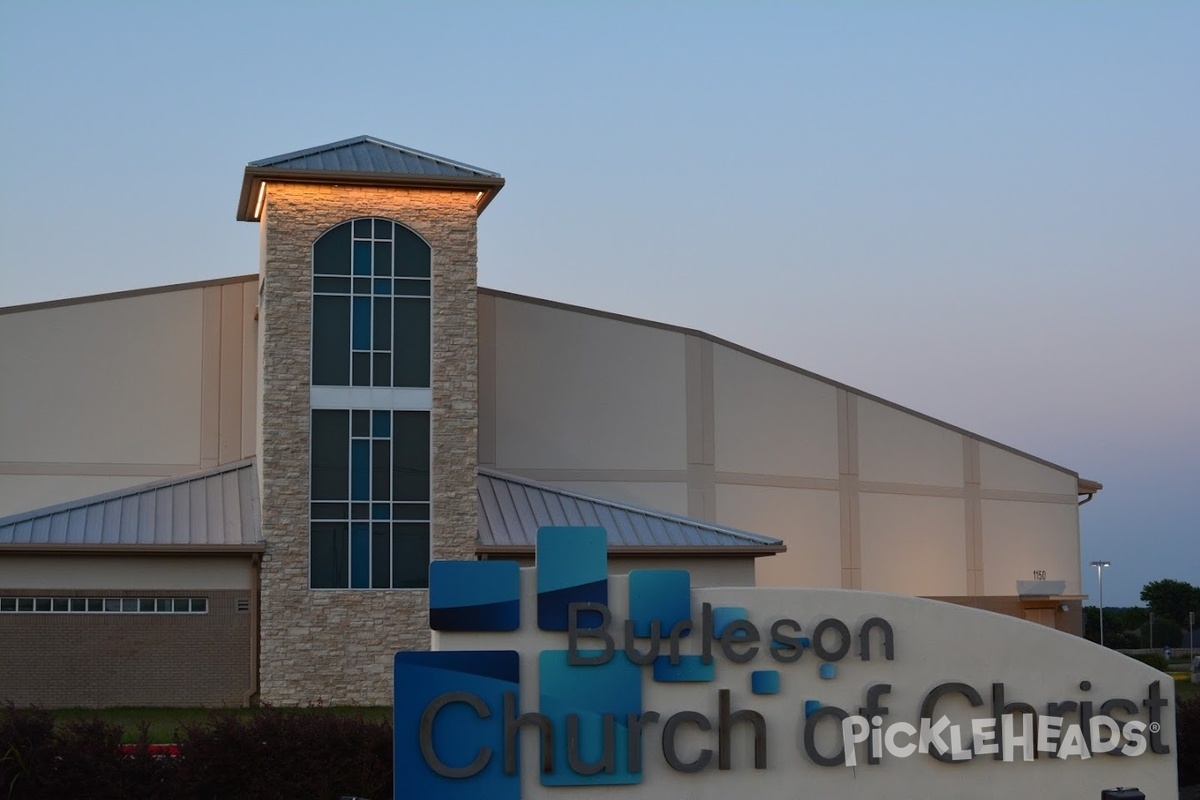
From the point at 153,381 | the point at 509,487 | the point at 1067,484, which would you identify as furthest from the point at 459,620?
the point at 1067,484

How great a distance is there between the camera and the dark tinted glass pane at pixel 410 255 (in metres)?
33.6

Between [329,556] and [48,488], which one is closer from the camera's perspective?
[329,556]

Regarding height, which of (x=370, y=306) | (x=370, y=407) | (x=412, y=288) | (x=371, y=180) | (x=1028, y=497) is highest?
(x=371, y=180)

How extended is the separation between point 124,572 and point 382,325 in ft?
24.6

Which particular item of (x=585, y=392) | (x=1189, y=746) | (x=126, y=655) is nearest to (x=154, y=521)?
(x=126, y=655)

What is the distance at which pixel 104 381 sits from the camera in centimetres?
3812

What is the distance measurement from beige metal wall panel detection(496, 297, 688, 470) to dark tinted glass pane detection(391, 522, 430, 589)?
6991 mm

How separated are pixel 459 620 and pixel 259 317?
22263 mm

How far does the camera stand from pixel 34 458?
122 feet

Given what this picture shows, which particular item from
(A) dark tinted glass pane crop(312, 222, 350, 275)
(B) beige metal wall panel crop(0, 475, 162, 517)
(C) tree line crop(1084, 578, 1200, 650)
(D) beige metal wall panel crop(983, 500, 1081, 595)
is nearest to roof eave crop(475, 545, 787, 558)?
(A) dark tinted glass pane crop(312, 222, 350, 275)

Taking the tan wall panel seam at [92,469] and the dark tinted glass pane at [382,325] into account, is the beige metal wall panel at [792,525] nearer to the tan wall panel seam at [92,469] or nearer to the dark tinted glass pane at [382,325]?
the dark tinted glass pane at [382,325]

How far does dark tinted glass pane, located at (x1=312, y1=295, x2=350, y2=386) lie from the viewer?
109 feet

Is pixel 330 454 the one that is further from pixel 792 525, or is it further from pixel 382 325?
pixel 792 525

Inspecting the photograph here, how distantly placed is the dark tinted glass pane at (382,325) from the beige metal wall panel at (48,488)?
8.12m
